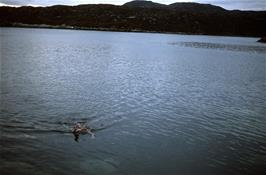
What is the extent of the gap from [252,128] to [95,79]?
20.7 metres

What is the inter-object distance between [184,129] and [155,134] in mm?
2399

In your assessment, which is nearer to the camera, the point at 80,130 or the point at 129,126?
the point at 80,130

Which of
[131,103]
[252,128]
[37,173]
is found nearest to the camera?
[37,173]

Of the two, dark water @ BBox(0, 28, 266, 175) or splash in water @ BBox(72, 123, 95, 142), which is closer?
dark water @ BBox(0, 28, 266, 175)

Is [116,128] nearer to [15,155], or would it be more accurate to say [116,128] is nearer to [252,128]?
[15,155]

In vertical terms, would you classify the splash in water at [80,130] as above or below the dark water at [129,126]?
above

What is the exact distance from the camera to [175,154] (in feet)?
58.0

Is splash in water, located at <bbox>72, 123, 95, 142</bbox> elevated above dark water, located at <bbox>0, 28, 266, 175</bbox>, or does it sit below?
above

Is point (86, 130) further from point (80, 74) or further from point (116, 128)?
point (80, 74)

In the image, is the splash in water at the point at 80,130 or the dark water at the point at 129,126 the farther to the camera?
the splash in water at the point at 80,130

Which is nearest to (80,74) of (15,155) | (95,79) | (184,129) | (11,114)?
(95,79)

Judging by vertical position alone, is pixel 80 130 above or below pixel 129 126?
above

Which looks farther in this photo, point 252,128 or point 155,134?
point 252,128

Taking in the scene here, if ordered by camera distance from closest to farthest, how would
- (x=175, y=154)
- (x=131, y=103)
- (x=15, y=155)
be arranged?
(x=15, y=155) < (x=175, y=154) < (x=131, y=103)
